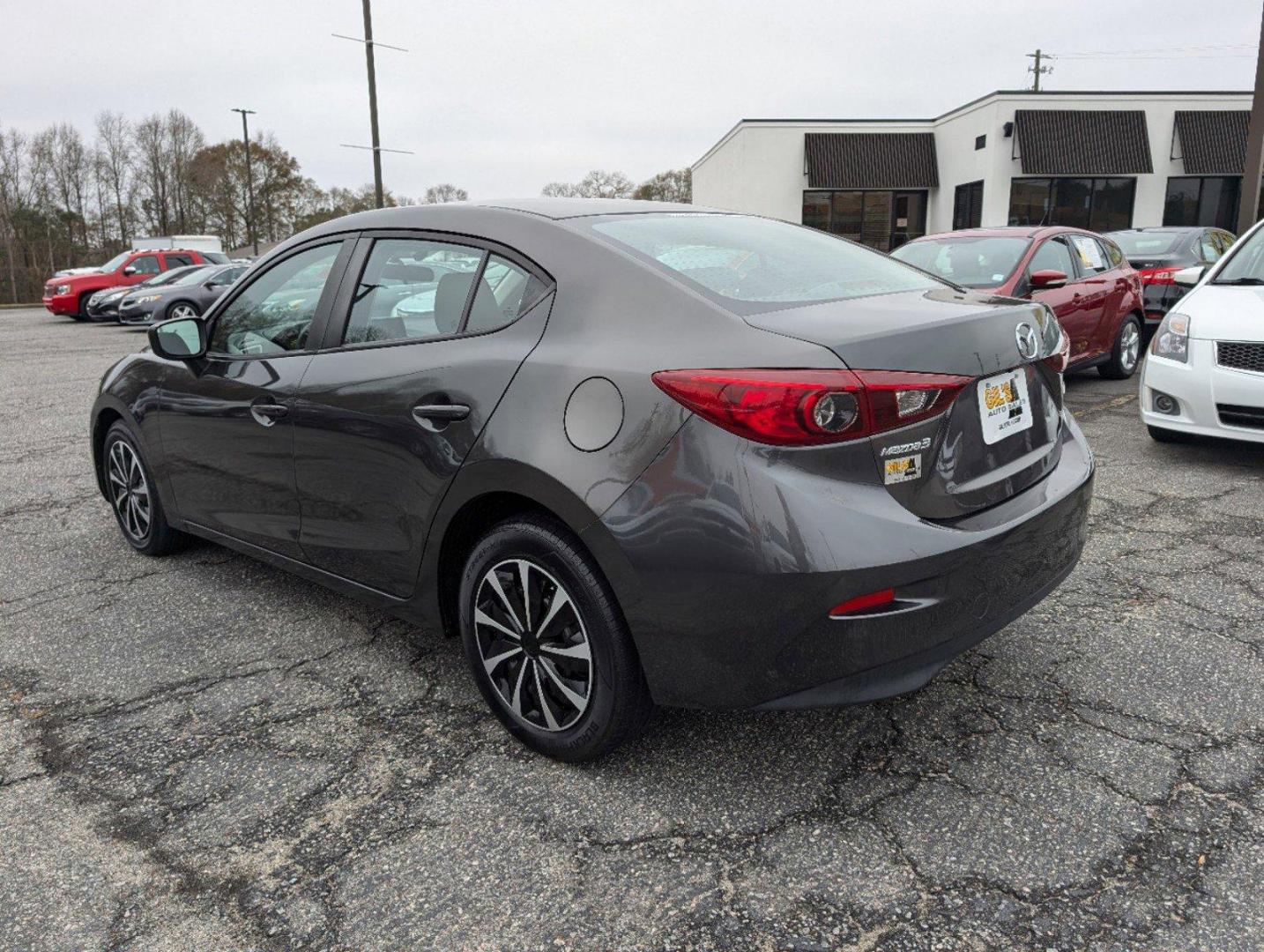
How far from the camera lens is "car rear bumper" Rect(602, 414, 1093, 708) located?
205 cm

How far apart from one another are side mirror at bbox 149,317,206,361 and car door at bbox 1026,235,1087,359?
6223 millimetres

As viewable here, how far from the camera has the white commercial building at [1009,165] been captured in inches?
1070

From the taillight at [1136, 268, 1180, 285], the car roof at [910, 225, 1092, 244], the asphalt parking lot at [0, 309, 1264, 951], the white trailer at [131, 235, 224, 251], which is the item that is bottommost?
the asphalt parking lot at [0, 309, 1264, 951]

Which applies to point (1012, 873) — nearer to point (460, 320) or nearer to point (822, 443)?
point (822, 443)

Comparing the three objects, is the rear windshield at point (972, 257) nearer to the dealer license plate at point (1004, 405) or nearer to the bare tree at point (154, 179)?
the dealer license plate at point (1004, 405)

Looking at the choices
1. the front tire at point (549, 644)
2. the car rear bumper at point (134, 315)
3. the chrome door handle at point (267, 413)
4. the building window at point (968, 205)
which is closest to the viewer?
the front tire at point (549, 644)

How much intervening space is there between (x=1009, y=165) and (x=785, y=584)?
2872 centimetres

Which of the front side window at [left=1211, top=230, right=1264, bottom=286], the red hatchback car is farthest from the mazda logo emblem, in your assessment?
the red hatchback car

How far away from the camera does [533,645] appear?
254 cm

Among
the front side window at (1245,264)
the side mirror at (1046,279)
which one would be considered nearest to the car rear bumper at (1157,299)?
the side mirror at (1046,279)

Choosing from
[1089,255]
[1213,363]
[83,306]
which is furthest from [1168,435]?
[83,306]

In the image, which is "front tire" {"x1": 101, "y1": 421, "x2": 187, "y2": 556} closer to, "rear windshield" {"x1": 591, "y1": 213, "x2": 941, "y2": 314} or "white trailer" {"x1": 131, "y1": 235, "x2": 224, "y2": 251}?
"rear windshield" {"x1": 591, "y1": 213, "x2": 941, "y2": 314}

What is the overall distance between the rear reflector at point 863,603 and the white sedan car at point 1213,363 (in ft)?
13.8

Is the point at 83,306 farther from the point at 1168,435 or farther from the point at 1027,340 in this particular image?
the point at 1027,340
